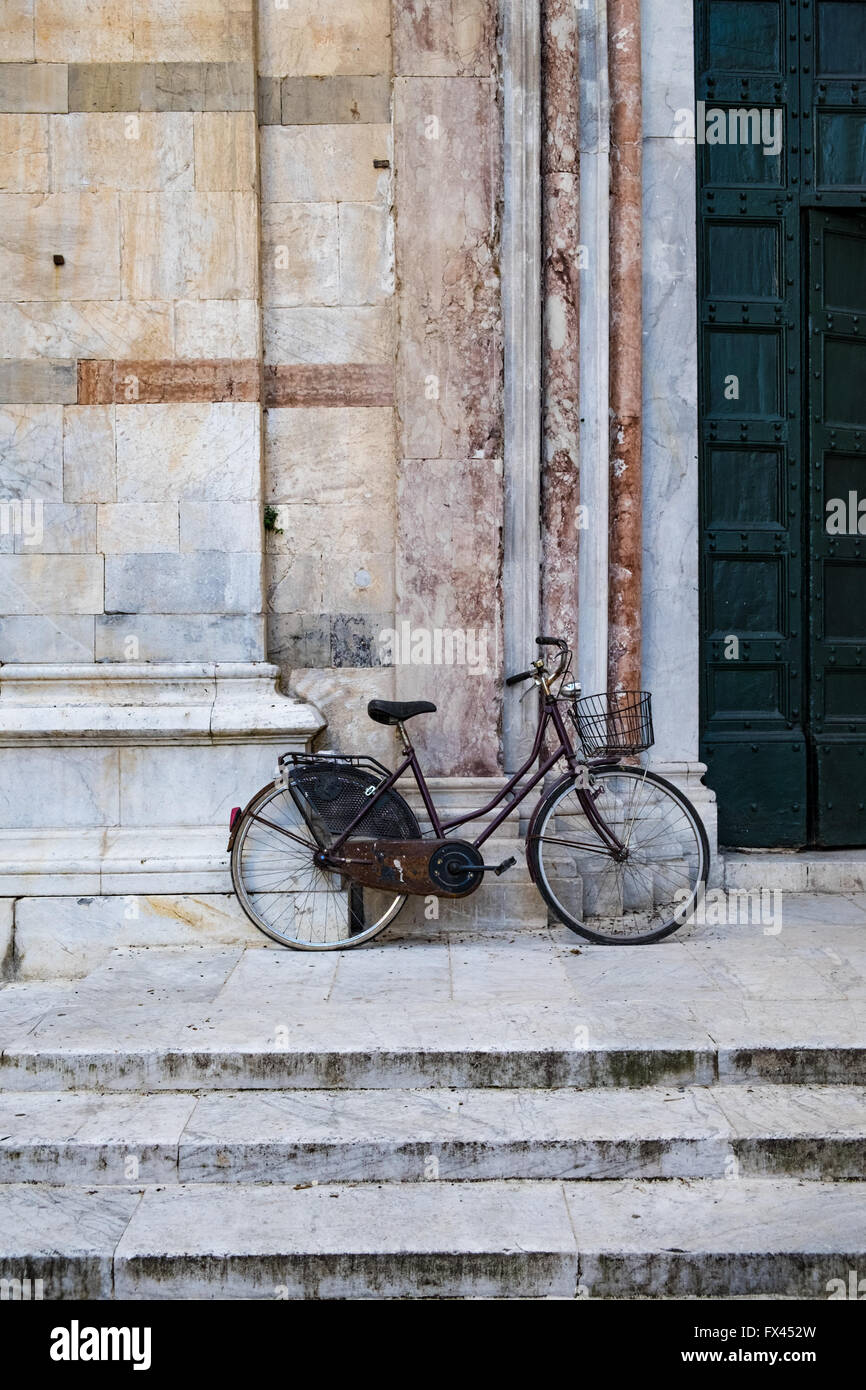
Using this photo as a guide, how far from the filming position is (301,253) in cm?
538

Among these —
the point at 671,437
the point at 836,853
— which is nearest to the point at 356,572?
the point at 671,437

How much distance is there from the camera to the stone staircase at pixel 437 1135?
2.95 m

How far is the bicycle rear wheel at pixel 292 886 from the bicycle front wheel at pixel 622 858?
2.34 ft

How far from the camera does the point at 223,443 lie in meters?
5.29

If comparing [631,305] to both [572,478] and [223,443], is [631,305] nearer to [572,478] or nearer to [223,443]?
[572,478]

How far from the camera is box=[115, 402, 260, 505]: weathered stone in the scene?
17.3 ft

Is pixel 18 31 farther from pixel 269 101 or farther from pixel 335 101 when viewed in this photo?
pixel 335 101

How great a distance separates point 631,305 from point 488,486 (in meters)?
1.15

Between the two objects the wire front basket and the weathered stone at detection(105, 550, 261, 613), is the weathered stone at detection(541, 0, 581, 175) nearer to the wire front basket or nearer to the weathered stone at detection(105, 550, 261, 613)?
the weathered stone at detection(105, 550, 261, 613)

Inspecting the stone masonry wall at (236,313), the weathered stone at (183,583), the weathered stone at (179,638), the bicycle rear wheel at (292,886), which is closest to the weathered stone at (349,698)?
the stone masonry wall at (236,313)

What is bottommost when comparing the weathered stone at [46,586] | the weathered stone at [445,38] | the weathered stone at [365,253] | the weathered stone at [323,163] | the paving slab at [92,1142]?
the paving slab at [92,1142]

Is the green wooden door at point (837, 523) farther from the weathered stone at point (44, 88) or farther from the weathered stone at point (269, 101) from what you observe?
the weathered stone at point (44, 88)

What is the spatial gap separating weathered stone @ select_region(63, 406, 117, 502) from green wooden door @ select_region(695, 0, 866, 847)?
9.19 ft

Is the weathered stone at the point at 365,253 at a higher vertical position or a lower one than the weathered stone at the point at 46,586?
higher
